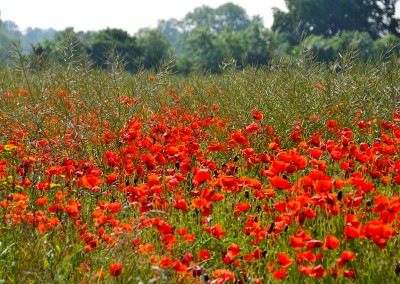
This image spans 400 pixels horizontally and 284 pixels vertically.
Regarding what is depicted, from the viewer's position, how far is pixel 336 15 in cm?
4966

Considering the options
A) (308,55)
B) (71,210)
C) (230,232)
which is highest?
(308,55)

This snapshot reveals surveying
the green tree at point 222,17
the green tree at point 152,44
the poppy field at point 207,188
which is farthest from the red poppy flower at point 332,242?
the green tree at point 222,17

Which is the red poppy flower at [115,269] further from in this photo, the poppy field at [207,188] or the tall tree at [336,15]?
the tall tree at [336,15]

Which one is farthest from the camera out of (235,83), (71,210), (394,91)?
(235,83)

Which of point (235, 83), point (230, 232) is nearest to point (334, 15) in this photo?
point (235, 83)

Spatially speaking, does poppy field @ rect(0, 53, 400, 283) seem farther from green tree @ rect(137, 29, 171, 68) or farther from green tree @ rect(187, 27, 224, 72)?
green tree @ rect(187, 27, 224, 72)

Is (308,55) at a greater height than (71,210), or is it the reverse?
(308,55)

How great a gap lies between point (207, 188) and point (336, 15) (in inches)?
1925

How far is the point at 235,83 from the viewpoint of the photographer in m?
7.02

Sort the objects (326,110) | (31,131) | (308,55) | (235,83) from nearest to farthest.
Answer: (31,131) < (326,110) < (308,55) < (235,83)

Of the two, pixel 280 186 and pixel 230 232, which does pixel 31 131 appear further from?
pixel 280 186

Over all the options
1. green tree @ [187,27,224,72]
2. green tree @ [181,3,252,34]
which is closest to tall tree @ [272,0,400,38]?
green tree @ [187,27,224,72]

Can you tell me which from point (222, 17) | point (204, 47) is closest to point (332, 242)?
point (204, 47)

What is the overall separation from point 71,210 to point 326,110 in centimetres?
353
